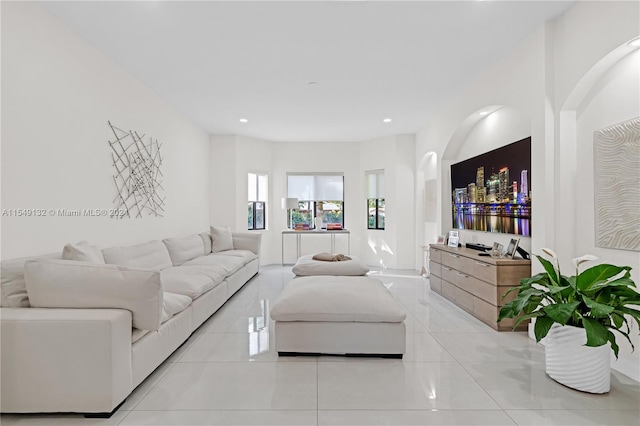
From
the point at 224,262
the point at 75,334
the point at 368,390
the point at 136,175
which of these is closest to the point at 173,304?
the point at 75,334

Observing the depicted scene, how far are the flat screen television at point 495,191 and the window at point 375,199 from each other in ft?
8.08

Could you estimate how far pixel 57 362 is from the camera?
1991 millimetres

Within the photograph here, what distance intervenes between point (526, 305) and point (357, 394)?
1.41m

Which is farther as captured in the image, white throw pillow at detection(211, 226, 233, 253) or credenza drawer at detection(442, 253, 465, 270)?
white throw pillow at detection(211, 226, 233, 253)

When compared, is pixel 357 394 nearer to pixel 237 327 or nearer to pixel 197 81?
pixel 237 327

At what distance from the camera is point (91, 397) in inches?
79.3

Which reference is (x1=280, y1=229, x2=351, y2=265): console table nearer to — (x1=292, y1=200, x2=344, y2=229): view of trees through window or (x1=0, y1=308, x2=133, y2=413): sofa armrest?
(x1=292, y1=200, x2=344, y2=229): view of trees through window

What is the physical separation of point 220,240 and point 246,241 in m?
0.54

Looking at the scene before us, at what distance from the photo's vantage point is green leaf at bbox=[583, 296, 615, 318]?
82.7 inches

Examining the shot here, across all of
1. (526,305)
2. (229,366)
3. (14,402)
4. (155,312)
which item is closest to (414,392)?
(526,305)

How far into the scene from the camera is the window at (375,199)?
7.80 meters

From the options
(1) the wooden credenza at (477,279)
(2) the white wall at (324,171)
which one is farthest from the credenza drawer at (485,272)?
(2) the white wall at (324,171)

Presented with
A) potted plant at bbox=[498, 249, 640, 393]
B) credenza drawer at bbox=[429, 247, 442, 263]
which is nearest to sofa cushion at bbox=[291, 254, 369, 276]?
credenza drawer at bbox=[429, 247, 442, 263]

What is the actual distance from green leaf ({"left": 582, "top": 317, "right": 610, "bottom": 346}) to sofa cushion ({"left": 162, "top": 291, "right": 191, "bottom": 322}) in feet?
9.69
